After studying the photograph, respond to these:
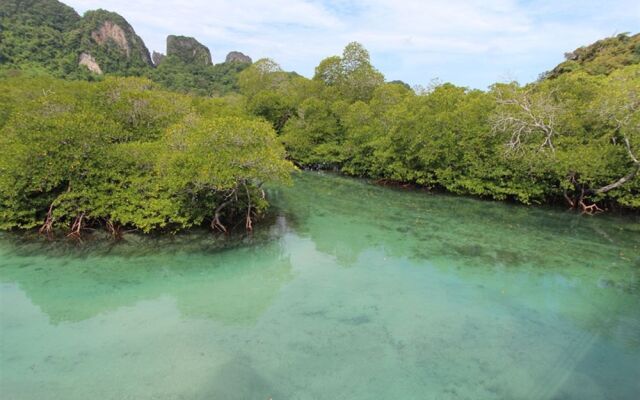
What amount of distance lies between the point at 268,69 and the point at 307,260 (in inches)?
1594

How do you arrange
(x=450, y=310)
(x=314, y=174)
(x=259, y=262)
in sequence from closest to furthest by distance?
(x=450, y=310), (x=259, y=262), (x=314, y=174)

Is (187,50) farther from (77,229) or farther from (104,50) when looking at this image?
(77,229)

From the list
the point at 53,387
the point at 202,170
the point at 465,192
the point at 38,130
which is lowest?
the point at 53,387

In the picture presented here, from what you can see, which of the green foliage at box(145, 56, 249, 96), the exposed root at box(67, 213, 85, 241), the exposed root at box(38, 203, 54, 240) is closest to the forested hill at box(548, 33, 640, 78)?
the exposed root at box(67, 213, 85, 241)

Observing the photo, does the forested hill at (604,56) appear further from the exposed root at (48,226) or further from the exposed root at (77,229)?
the exposed root at (48,226)

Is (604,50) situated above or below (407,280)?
above

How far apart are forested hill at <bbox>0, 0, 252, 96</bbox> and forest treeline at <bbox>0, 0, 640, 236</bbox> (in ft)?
145

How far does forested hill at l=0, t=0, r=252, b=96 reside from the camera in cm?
6425

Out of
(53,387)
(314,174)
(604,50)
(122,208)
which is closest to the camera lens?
(53,387)

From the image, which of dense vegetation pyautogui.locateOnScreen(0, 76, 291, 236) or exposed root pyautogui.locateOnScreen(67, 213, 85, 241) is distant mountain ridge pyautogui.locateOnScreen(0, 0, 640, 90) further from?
exposed root pyautogui.locateOnScreen(67, 213, 85, 241)

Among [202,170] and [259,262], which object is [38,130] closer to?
[202,170]

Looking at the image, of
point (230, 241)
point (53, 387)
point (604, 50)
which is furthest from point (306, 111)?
point (604, 50)

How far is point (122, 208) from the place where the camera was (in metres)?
14.4

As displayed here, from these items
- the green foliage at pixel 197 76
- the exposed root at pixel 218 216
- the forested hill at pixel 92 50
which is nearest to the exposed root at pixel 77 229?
the exposed root at pixel 218 216
